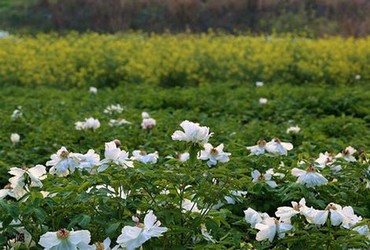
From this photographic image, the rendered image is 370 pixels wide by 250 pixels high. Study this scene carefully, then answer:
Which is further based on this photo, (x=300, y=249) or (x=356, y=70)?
(x=356, y=70)

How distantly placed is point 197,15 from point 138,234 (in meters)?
14.8

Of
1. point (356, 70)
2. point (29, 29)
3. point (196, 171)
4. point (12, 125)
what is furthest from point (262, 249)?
point (29, 29)

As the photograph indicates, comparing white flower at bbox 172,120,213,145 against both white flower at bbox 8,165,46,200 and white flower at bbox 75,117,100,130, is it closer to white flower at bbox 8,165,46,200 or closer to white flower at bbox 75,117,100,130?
white flower at bbox 8,165,46,200

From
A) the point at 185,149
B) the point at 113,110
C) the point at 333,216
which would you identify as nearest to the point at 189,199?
the point at 333,216

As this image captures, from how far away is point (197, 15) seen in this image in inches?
654

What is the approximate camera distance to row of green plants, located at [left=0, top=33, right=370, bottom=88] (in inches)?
352

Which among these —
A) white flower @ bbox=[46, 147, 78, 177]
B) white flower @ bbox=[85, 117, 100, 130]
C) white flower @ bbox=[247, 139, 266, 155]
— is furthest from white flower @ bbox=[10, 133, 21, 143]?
white flower @ bbox=[46, 147, 78, 177]

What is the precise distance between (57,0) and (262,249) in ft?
55.0

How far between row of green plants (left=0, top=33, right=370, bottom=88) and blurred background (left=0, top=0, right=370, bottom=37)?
5.25 m

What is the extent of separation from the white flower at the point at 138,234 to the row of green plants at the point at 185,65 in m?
6.82

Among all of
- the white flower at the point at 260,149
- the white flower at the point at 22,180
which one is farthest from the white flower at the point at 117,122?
the white flower at the point at 22,180

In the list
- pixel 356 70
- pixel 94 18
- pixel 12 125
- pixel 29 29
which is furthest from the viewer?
pixel 29 29

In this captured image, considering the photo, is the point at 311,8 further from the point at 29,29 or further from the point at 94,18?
the point at 29,29

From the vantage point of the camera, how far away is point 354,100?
6270 mm
